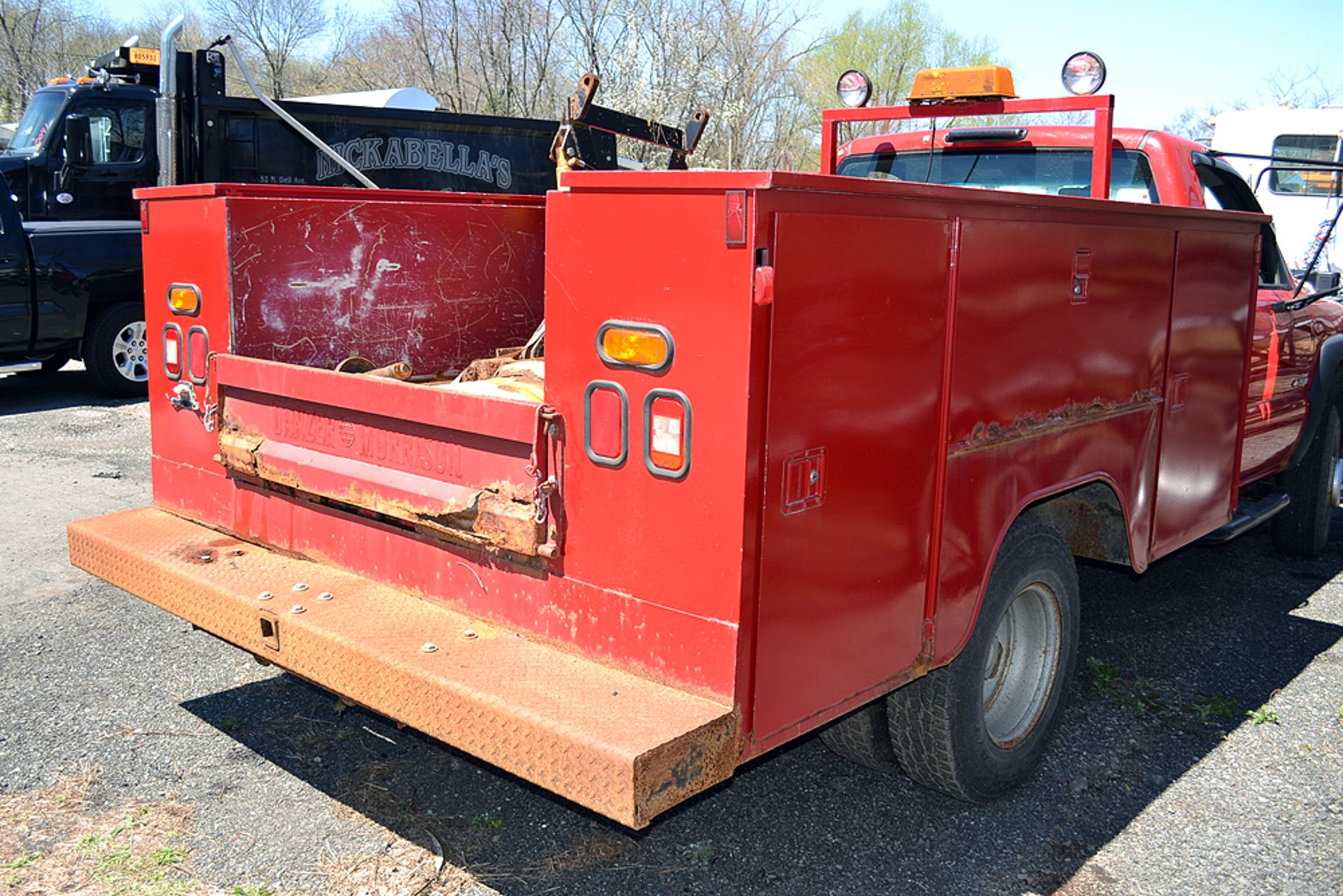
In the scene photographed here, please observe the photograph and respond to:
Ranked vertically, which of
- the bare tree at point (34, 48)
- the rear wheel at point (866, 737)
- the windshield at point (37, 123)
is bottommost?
the rear wheel at point (866, 737)

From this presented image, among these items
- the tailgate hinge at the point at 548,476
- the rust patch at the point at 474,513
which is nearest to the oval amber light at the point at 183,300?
the rust patch at the point at 474,513

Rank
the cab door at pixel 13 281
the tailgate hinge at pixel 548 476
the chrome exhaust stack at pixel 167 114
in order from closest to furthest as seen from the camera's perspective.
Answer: the tailgate hinge at pixel 548 476 → the chrome exhaust stack at pixel 167 114 → the cab door at pixel 13 281

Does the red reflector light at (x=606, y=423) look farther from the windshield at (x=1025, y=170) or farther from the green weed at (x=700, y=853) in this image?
the windshield at (x=1025, y=170)

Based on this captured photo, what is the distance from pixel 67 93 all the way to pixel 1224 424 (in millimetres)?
10222

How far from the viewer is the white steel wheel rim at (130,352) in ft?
33.9

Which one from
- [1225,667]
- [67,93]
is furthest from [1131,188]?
[67,93]

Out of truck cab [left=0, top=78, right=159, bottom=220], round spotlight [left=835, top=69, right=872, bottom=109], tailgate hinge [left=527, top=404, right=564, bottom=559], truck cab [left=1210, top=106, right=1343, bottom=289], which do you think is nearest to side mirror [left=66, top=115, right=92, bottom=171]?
truck cab [left=0, top=78, right=159, bottom=220]

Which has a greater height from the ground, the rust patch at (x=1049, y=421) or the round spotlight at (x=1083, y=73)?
the round spotlight at (x=1083, y=73)

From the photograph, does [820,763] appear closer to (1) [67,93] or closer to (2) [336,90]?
(1) [67,93]

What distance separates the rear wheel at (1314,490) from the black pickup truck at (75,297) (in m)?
9.09

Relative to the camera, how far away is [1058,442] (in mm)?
3449

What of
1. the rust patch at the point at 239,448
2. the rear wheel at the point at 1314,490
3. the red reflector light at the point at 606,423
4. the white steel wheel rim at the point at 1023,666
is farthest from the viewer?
the rear wheel at the point at 1314,490

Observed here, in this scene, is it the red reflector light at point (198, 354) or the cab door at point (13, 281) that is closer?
the red reflector light at point (198, 354)

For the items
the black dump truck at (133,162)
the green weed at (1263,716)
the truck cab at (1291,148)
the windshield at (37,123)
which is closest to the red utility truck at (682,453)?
the green weed at (1263,716)
